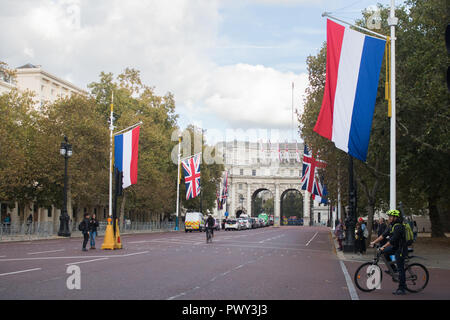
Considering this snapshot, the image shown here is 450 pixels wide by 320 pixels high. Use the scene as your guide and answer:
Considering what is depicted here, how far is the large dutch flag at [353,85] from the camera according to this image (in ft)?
61.1

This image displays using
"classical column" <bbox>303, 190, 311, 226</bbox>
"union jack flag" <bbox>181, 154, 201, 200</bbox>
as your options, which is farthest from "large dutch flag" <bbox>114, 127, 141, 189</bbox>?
"classical column" <bbox>303, 190, 311, 226</bbox>

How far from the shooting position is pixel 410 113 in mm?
27031

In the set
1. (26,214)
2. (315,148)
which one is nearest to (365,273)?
(315,148)

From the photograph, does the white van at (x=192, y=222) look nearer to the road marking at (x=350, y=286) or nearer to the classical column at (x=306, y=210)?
the road marking at (x=350, y=286)

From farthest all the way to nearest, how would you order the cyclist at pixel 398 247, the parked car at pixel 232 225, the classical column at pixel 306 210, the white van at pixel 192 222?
Answer: the classical column at pixel 306 210 → the parked car at pixel 232 225 → the white van at pixel 192 222 → the cyclist at pixel 398 247

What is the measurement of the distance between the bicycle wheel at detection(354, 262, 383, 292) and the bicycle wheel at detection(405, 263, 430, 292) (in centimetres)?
66

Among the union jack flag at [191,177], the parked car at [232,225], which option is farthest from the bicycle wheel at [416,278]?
the parked car at [232,225]

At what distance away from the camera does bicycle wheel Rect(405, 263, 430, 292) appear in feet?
41.0

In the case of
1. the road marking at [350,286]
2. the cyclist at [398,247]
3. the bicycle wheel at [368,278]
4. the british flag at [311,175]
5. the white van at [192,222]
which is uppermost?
the british flag at [311,175]

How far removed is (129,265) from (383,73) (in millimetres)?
16704

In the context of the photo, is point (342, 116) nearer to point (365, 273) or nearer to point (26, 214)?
point (365, 273)

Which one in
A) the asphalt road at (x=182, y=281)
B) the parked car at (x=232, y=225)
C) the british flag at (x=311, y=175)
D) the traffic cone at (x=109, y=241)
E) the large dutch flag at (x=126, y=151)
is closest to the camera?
the asphalt road at (x=182, y=281)

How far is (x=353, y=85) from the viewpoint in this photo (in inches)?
744

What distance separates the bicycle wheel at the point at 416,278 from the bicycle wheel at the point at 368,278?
66 cm
